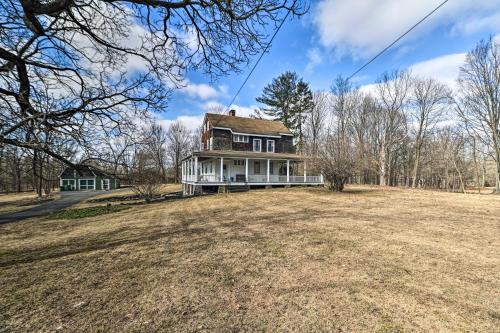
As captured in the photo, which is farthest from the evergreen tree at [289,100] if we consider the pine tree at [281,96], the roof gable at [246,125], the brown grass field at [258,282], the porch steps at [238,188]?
the brown grass field at [258,282]

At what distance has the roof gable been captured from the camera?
1065 inches

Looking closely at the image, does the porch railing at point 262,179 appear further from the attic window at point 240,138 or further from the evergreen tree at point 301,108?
the evergreen tree at point 301,108

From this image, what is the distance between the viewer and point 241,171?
969 inches

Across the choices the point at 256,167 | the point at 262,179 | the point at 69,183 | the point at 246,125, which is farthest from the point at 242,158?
the point at 69,183

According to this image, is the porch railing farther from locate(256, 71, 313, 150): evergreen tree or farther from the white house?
locate(256, 71, 313, 150): evergreen tree

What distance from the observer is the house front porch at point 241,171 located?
21.2m

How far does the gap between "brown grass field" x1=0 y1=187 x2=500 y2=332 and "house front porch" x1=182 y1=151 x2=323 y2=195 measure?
48.9 ft

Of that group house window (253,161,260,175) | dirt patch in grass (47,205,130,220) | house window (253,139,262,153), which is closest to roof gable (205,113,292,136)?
house window (253,139,262,153)

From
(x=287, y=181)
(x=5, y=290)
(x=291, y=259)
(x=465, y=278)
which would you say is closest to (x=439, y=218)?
(x=465, y=278)

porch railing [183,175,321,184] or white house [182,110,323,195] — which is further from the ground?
white house [182,110,323,195]

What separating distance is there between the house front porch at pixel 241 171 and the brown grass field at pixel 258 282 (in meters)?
14.9

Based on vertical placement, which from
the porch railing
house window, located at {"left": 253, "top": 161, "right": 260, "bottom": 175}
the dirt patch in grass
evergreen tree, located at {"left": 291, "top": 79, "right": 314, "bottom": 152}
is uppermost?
evergreen tree, located at {"left": 291, "top": 79, "right": 314, "bottom": 152}

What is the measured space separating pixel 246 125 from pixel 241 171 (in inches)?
265

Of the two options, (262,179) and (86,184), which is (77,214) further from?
(86,184)
